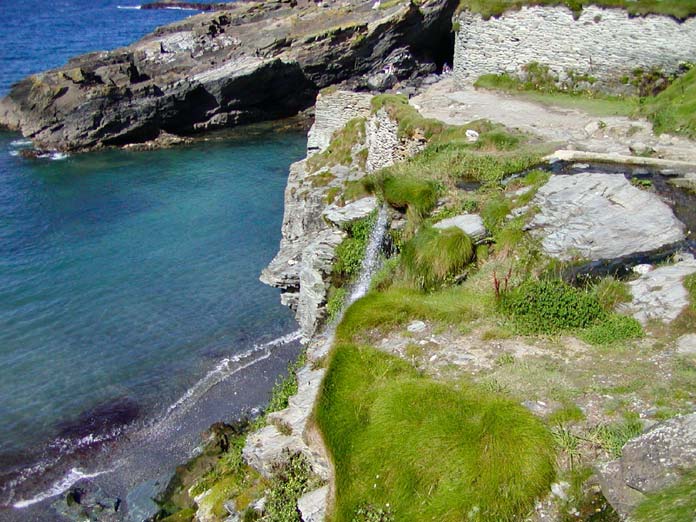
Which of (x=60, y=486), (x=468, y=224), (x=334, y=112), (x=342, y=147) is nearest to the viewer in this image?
(x=468, y=224)

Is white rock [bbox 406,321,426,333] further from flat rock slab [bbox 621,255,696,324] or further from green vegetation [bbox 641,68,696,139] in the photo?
green vegetation [bbox 641,68,696,139]

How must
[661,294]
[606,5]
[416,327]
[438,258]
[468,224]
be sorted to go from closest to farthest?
[661,294]
[416,327]
[438,258]
[468,224]
[606,5]

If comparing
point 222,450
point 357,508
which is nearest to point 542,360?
point 357,508

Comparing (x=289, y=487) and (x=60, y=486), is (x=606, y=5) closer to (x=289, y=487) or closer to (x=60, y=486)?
(x=289, y=487)

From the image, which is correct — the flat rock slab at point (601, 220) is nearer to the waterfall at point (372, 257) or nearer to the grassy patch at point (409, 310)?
the grassy patch at point (409, 310)

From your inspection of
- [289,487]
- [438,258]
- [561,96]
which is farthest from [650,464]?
[561,96]

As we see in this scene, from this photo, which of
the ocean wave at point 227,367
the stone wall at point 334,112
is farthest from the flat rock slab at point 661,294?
the stone wall at point 334,112

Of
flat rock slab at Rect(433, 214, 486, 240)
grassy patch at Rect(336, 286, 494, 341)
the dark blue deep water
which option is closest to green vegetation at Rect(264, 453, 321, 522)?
grassy patch at Rect(336, 286, 494, 341)
